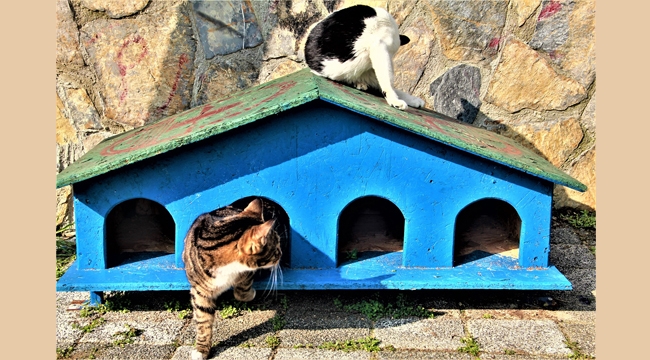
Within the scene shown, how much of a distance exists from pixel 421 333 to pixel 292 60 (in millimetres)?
2511

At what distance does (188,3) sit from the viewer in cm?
534

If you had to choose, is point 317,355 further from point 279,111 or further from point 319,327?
point 279,111

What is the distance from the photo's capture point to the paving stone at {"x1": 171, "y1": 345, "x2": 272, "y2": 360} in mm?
3609

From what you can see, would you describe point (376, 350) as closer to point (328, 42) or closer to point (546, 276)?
point (546, 276)

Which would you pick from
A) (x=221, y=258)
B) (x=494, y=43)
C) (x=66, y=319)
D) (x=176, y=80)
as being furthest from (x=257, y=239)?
(x=494, y=43)

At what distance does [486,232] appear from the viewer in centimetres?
454

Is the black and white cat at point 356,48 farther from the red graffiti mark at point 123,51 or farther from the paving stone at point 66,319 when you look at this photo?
the paving stone at point 66,319

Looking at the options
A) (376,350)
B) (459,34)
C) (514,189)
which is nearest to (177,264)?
(376,350)

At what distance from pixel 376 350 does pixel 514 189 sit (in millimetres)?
1172

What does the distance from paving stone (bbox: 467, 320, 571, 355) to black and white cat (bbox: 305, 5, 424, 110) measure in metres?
1.48

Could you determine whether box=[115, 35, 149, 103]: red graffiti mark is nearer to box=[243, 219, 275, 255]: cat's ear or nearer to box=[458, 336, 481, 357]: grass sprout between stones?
box=[243, 219, 275, 255]: cat's ear

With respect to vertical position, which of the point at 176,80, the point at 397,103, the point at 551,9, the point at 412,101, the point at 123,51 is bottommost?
the point at 397,103

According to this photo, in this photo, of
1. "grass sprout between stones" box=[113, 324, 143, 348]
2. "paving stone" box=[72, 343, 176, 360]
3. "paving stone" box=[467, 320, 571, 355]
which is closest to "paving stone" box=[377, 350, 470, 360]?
"paving stone" box=[467, 320, 571, 355]

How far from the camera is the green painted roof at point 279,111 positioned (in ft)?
12.3
